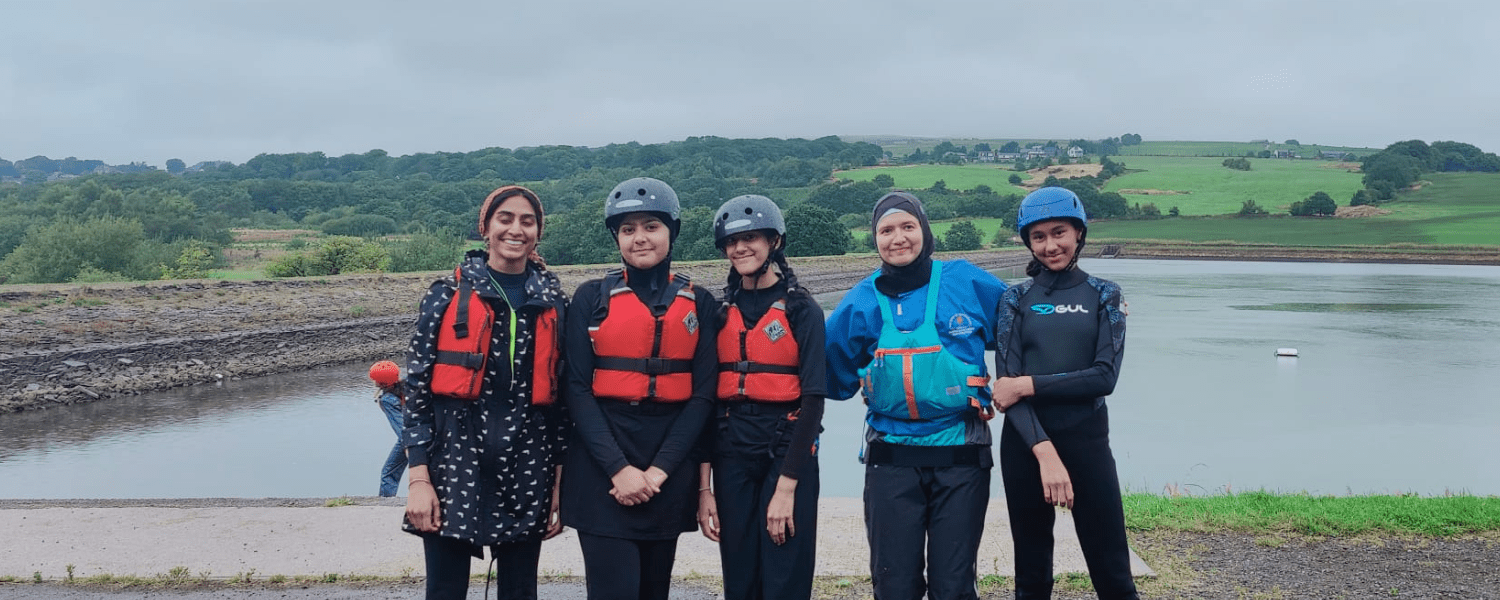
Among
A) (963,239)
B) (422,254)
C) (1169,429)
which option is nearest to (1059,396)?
(1169,429)

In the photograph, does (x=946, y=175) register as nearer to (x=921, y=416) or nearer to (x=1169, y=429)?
(x=1169, y=429)

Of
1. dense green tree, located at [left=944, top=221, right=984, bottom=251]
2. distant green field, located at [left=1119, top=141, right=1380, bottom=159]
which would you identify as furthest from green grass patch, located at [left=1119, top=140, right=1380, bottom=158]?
dense green tree, located at [left=944, top=221, right=984, bottom=251]

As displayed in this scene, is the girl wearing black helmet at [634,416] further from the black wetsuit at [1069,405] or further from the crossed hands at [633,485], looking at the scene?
the black wetsuit at [1069,405]

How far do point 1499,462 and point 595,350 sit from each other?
1565 centimetres

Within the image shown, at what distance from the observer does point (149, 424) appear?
17.0 m

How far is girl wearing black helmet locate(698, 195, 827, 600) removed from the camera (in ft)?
12.7

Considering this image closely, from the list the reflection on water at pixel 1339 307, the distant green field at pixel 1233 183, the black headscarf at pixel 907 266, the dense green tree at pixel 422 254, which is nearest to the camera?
the black headscarf at pixel 907 266

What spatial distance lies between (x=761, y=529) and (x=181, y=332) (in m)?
22.5

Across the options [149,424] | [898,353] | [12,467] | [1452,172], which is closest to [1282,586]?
[898,353]

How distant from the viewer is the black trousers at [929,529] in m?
3.93

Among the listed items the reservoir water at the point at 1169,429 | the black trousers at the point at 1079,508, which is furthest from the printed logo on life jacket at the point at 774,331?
the reservoir water at the point at 1169,429

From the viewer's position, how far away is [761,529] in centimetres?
393

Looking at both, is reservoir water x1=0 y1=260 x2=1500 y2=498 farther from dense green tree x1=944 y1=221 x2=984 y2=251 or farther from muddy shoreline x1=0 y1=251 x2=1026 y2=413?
dense green tree x1=944 y1=221 x2=984 y2=251

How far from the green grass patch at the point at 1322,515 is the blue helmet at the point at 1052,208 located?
Answer: 271 cm
